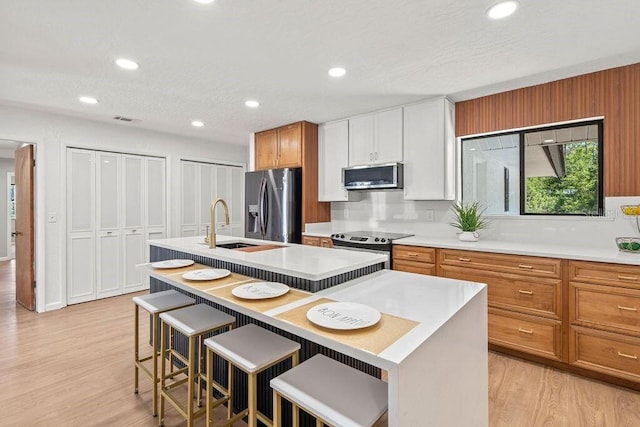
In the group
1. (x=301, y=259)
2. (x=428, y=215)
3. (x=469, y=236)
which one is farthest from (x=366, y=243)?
(x=301, y=259)

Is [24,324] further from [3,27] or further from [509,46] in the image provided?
[509,46]

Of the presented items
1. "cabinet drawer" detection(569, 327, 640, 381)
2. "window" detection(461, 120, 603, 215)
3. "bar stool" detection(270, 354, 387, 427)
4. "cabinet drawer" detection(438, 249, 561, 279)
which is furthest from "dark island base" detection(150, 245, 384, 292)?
"window" detection(461, 120, 603, 215)

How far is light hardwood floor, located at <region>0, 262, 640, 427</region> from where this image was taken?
191 centimetres

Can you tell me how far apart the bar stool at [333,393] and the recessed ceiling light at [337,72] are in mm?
2147

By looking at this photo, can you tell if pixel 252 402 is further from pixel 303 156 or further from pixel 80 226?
pixel 80 226

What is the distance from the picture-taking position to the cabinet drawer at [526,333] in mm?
2410

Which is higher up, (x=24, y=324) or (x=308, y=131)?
(x=308, y=131)

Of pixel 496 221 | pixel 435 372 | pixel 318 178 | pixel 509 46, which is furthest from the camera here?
pixel 318 178

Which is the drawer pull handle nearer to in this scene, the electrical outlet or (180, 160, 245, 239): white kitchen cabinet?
the electrical outlet

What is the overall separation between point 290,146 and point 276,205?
0.81 m

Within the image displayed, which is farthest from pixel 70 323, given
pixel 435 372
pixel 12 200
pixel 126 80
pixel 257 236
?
pixel 12 200

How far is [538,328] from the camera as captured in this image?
97.4 inches

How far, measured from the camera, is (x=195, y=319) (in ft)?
5.90

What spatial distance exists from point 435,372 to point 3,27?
293 centimetres
